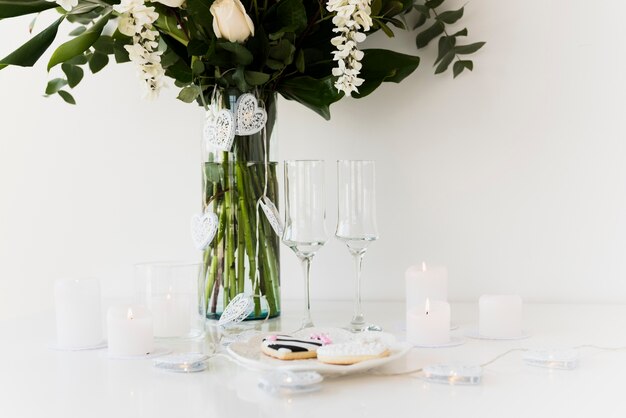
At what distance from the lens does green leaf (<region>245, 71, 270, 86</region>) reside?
3.71 feet

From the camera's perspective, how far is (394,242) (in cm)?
147

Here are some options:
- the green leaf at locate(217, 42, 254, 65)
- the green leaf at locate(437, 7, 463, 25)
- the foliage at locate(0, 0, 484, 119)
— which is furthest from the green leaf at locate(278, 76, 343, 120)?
the green leaf at locate(437, 7, 463, 25)

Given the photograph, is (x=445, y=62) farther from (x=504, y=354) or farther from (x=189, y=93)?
(x=504, y=354)

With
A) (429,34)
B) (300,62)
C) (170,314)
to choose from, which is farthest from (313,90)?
(170,314)

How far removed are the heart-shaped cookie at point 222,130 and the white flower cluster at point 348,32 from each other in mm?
170

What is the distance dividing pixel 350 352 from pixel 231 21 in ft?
1.65

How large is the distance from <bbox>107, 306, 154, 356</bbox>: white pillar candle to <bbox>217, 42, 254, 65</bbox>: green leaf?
385 mm

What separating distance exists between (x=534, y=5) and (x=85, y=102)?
0.89m

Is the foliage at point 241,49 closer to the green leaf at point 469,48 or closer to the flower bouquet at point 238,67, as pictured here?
the flower bouquet at point 238,67

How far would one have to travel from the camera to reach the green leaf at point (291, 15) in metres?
1.12

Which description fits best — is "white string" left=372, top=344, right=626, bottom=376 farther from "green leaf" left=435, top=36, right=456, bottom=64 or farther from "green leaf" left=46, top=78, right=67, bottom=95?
"green leaf" left=46, top=78, right=67, bottom=95

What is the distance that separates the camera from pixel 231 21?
1.09 metres

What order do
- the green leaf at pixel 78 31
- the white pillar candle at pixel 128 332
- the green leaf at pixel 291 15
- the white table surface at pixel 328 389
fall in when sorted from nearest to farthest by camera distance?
1. the white table surface at pixel 328 389
2. the white pillar candle at pixel 128 332
3. the green leaf at pixel 291 15
4. the green leaf at pixel 78 31

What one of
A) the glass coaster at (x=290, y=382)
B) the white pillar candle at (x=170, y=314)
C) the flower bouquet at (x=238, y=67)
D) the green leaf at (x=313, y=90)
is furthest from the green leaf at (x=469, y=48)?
the glass coaster at (x=290, y=382)
